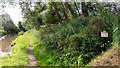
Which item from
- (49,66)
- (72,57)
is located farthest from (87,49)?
(49,66)

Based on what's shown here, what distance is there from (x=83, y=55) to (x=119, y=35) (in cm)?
192

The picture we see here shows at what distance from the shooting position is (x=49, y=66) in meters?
5.36

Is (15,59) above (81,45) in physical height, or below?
below

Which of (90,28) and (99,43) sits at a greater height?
(90,28)

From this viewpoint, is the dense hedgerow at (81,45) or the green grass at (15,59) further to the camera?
Answer: the dense hedgerow at (81,45)

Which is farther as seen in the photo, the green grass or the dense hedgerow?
the dense hedgerow

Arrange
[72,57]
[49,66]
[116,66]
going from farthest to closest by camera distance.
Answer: [49,66], [72,57], [116,66]

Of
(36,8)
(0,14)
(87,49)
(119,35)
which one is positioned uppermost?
(36,8)

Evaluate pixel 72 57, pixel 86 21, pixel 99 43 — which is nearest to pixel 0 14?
pixel 72 57

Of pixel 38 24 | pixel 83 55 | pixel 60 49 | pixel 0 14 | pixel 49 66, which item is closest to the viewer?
pixel 0 14

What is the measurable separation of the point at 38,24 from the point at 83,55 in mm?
6957

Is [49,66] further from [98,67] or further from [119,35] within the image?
[119,35]

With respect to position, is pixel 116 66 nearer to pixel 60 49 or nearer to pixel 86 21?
pixel 60 49

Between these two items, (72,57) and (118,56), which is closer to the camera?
(118,56)
